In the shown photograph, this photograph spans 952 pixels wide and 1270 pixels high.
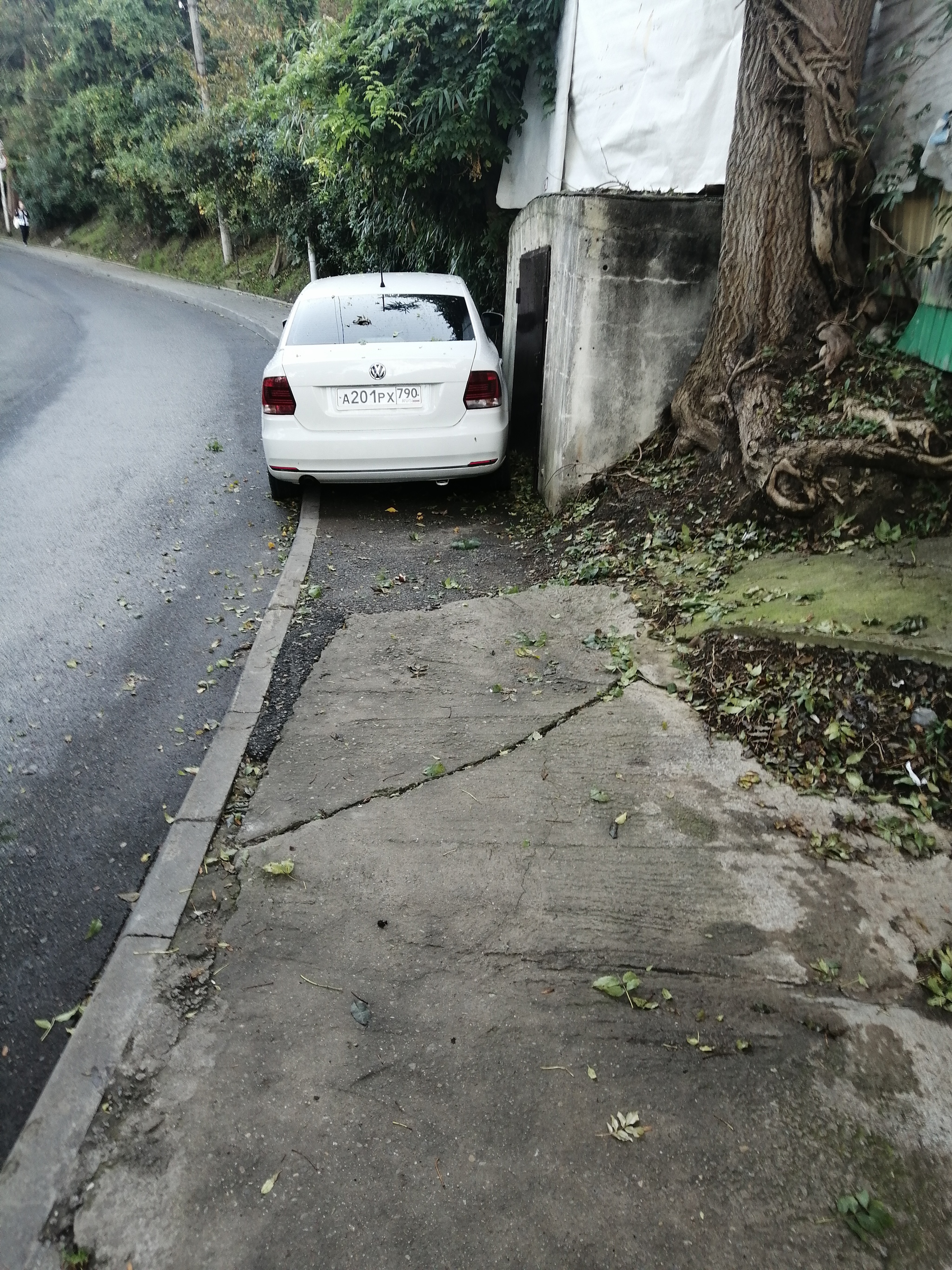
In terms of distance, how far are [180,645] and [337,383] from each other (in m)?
2.49

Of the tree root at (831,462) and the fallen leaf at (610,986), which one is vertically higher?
the tree root at (831,462)

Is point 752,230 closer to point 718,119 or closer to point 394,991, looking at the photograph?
point 718,119

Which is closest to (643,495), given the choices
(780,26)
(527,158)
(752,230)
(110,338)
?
(752,230)

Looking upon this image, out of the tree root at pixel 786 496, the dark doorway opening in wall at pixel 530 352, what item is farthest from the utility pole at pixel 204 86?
the tree root at pixel 786 496

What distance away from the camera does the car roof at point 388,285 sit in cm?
743

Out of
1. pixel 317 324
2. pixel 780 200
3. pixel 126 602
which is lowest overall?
pixel 126 602

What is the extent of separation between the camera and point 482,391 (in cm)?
670

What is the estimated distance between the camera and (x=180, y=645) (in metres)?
5.15

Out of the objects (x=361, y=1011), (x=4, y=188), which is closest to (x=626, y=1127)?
(x=361, y=1011)

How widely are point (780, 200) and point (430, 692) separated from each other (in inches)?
149

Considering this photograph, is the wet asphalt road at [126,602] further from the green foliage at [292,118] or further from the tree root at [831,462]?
the green foliage at [292,118]

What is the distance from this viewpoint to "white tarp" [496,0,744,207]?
6371mm

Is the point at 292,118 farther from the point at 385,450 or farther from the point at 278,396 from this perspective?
the point at 385,450

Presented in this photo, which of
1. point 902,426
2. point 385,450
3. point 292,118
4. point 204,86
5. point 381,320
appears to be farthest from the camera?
point 204,86
